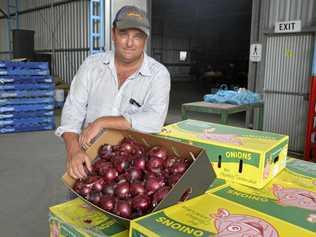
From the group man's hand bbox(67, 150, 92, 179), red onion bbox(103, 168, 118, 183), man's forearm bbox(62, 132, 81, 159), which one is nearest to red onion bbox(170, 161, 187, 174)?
red onion bbox(103, 168, 118, 183)

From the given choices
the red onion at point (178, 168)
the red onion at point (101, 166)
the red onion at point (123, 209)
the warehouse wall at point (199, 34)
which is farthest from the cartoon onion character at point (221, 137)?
the warehouse wall at point (199, 34)

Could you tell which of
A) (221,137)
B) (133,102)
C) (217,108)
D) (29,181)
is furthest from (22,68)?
(221,137)

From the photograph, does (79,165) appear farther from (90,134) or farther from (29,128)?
(29,128)

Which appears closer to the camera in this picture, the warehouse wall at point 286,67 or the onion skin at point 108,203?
the onion skin at point 108,203

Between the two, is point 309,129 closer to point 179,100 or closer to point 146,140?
point 146,140

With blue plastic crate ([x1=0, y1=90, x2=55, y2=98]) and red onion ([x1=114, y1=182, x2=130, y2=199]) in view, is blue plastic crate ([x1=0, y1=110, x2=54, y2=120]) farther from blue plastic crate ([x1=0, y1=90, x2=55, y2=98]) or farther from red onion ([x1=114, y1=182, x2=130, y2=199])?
red onion ([x1=114, y1=182, x2=130, y2=199])

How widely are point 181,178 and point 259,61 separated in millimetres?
5240

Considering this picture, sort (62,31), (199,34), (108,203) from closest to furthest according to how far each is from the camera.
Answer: (108,203), (62,31), (199,34)

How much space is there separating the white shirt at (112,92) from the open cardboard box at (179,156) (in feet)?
0.74

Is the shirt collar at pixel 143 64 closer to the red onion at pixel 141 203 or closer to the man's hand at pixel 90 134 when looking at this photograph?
the man's hand at pixel 90 134

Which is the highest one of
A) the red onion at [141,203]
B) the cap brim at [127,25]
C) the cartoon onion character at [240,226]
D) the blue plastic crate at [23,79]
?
the cap brim at [127,25]

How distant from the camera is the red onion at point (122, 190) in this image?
115 centimetres

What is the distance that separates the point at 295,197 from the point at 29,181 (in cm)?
328

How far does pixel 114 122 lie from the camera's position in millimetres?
1508
